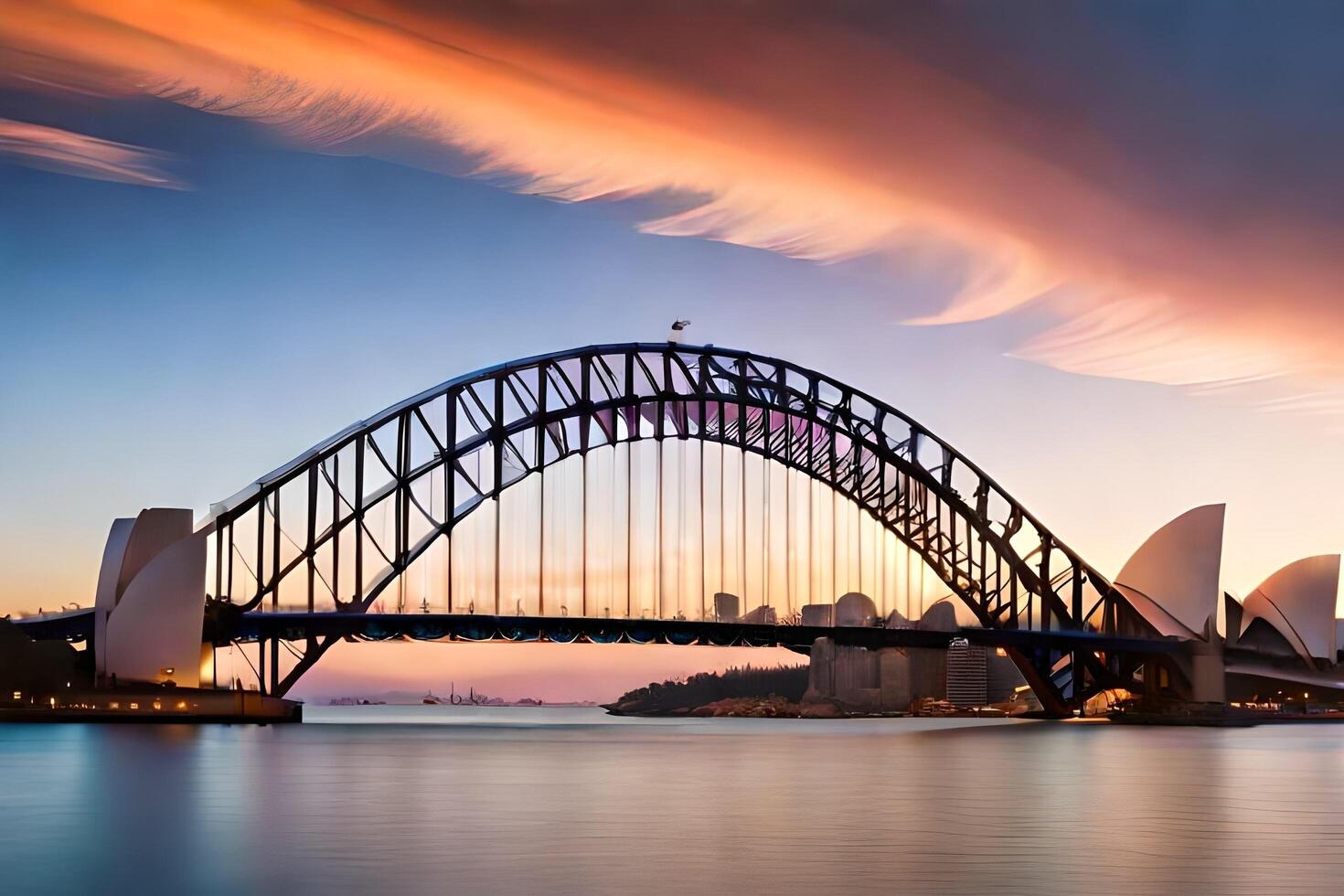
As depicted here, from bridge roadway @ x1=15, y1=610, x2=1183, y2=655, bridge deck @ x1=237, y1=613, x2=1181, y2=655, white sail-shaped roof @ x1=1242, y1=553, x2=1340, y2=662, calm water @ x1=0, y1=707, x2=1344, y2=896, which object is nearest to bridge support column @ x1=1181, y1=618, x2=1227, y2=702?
white sail-shaped roof @ x1=1242, y1=553, x2=1340, y2=662

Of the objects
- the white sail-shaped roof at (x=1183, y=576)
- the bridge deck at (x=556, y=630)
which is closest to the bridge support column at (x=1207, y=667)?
the white sail-shaped roof at (x=1183, y=576)

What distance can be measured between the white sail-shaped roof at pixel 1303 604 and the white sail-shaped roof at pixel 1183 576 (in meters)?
10.1

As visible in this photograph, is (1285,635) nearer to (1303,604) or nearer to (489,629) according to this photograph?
(1303,604)

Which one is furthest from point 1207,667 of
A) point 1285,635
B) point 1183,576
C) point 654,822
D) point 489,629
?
point 654,822

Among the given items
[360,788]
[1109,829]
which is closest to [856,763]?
[360,788]

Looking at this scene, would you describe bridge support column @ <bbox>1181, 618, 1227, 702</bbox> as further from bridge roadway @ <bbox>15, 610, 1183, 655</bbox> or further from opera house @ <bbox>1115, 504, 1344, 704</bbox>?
bridge roadway @ <bbox>15, 610, 1183, 655</bbox>

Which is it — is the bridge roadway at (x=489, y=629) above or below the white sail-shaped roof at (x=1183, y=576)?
below

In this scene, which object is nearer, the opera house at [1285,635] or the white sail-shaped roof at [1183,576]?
the white sail-shaped roof at [1183,576]

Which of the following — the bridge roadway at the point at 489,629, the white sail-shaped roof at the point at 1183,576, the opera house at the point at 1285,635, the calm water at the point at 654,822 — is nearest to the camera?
the calm water at the point at 654,822

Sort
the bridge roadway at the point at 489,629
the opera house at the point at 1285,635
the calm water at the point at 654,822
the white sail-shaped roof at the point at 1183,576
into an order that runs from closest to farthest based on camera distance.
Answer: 1. the calm water at the point at 654,822
2. the bridge roadway at the point at 489,629
3. the white sail-shaped roof at the point at 1183,576
4. the opera house at the point at 1285,635

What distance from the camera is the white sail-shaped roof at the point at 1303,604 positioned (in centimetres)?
11262

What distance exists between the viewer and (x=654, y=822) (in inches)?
1091

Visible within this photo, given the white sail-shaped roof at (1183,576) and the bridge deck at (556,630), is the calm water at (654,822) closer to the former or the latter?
the bridge deck at (556,630)

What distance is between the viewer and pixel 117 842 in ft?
79.8
